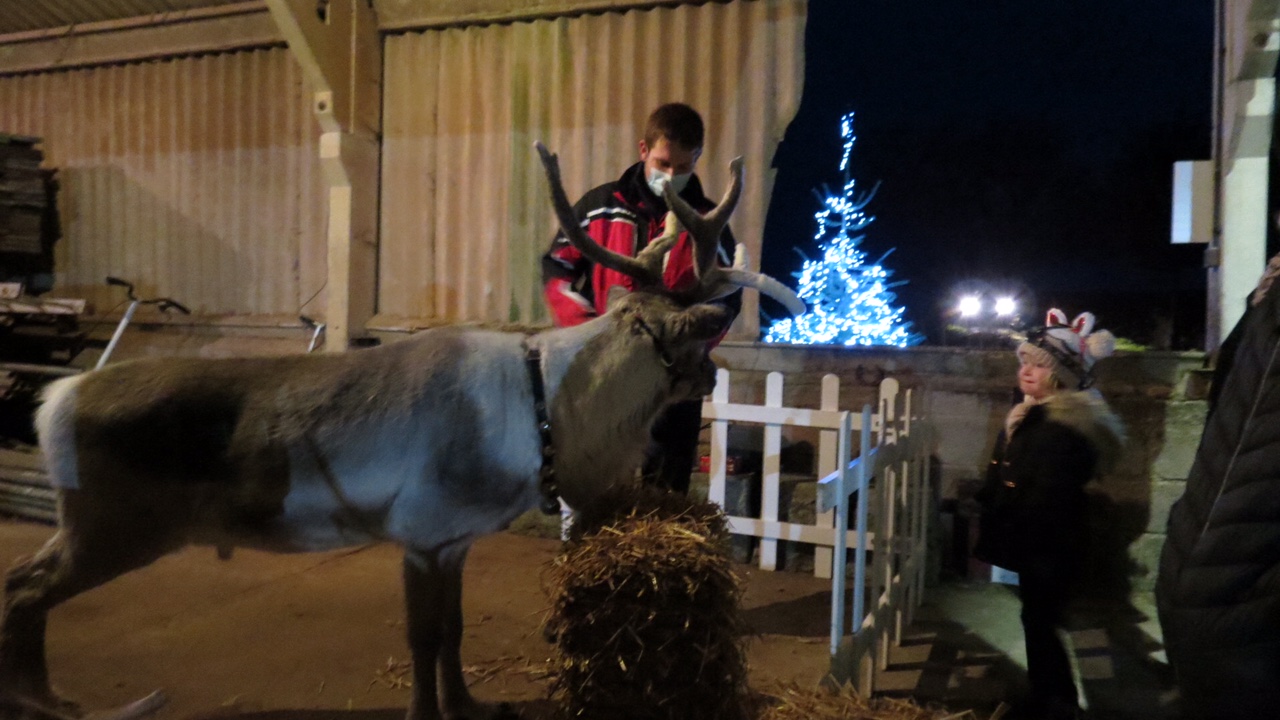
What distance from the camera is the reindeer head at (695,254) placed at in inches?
108

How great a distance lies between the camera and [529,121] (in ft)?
20.1

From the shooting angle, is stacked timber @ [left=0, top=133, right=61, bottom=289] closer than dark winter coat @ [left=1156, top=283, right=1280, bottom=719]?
No

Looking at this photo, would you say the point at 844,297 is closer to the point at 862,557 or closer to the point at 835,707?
the point at 862,557

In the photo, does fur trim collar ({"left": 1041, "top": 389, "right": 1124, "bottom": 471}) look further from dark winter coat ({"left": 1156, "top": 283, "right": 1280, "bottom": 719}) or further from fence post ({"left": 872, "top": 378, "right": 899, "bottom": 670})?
dark winter coat ({"left": 1156, "top": 283, "right": 1280, "bottom": 719})

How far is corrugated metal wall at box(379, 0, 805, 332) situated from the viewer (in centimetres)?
555

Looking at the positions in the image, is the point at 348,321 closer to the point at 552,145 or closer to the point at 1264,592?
the point at 552,145

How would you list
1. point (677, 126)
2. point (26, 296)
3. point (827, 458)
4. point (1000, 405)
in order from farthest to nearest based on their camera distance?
point (26, 296)
point (1000, 405)
point (827, 458)
point (677, 126)

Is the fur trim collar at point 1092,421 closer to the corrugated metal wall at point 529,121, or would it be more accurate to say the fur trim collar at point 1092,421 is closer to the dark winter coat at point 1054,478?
the dark winter coat at point 1054,478

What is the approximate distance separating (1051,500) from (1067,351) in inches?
24.0

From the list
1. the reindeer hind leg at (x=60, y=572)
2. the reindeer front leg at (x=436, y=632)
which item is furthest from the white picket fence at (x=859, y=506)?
the reindeer hind leg at (x=60, y=572)

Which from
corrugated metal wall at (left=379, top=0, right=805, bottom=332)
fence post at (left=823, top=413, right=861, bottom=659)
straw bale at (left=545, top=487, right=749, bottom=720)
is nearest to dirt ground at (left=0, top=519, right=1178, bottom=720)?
straw bale at (left=545, top=487, right=749, bottom=720)

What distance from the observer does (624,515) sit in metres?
2.54

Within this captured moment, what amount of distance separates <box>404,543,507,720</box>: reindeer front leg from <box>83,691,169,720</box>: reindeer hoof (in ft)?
3.18

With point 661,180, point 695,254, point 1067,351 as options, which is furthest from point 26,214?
point 1067,351
